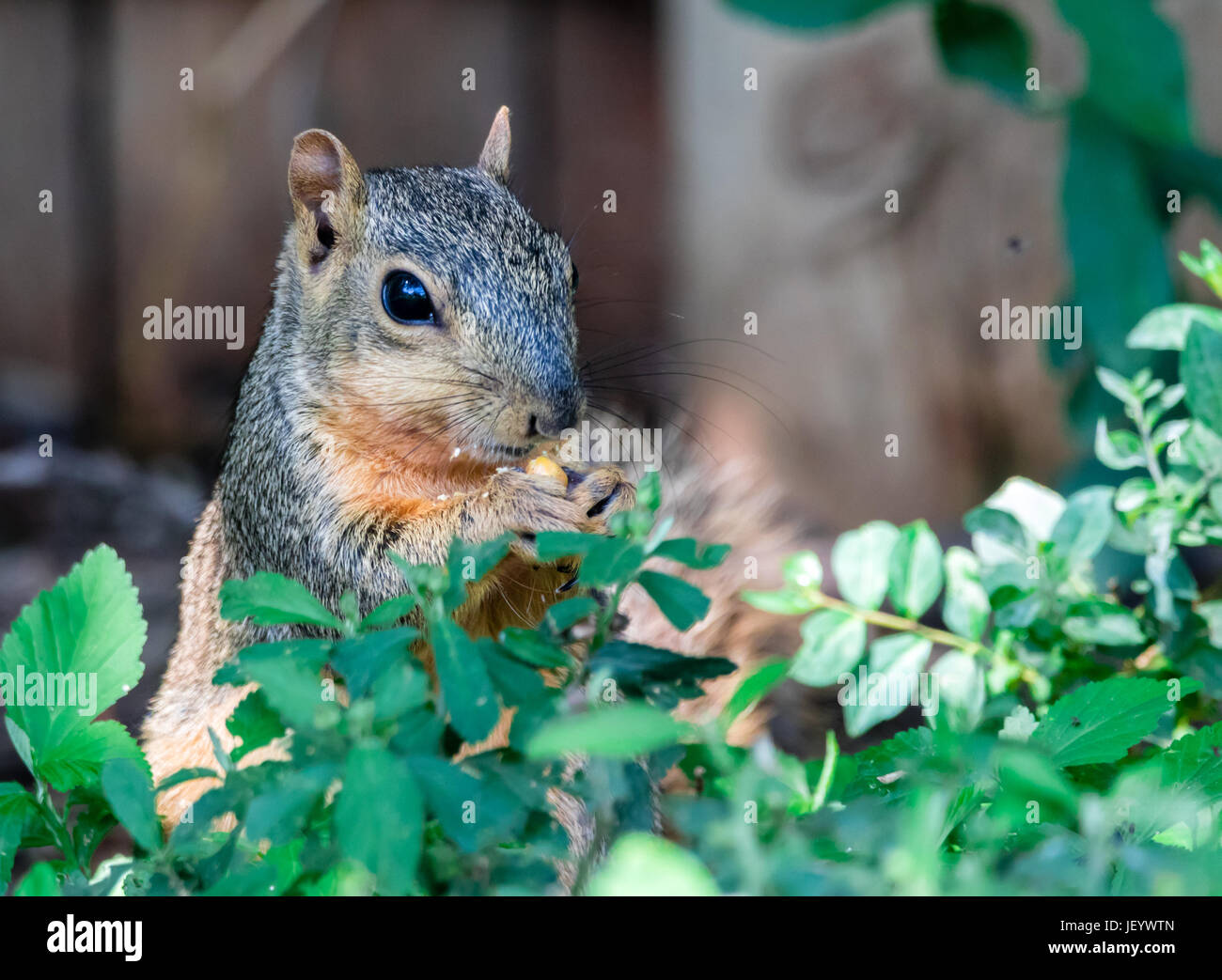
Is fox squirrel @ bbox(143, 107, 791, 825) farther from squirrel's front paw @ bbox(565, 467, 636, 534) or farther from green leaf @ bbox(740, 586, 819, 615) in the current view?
green leaf @ bbox(740, 586, 819, 615)

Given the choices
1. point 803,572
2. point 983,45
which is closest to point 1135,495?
point 803,572

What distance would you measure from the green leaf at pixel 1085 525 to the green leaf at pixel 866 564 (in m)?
0.17

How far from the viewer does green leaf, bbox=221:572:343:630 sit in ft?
2.50

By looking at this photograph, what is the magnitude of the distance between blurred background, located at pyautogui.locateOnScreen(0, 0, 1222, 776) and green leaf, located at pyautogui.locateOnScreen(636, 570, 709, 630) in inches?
53.6

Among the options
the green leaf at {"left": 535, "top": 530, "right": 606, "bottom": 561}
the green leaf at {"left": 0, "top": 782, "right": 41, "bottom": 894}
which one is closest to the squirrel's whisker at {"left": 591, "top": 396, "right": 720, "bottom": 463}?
the green leaf at {"left": 535, "top": 530, "right": 606, "bottom": 561}

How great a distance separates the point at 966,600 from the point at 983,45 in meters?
0.81

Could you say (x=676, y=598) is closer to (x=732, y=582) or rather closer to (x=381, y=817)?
(x=381, y=817)

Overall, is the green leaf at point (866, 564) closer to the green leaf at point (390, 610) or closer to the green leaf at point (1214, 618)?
the green leaf at point (1214, 618)

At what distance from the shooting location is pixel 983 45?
1.64 m

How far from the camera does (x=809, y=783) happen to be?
1.08 metres

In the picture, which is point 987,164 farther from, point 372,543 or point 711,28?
point 372,543

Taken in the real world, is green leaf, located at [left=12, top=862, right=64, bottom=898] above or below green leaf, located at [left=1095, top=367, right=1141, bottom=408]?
below
